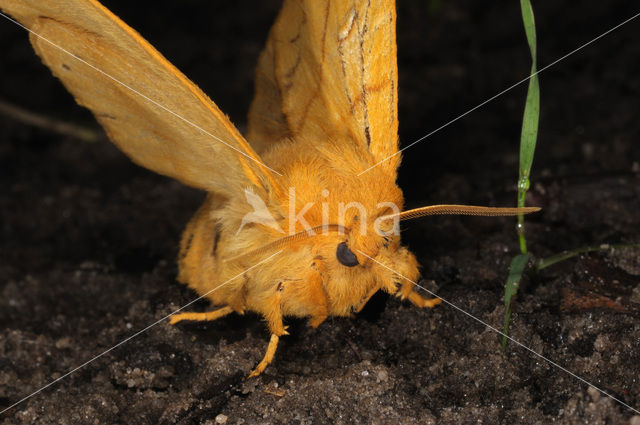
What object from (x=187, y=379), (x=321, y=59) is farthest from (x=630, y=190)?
(x=187, y=379)

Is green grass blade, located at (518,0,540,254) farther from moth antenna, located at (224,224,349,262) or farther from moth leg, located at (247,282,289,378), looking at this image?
moth leg, located at (247,282,289,378)

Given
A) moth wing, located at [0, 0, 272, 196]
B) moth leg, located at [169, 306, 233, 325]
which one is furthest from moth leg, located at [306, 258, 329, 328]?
moth leg, located at [169, 306, 233, 325]

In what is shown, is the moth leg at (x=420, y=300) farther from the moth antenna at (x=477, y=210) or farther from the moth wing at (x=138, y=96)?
the moth wing at (x=138, y=96)

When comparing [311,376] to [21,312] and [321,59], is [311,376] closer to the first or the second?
[321,59]

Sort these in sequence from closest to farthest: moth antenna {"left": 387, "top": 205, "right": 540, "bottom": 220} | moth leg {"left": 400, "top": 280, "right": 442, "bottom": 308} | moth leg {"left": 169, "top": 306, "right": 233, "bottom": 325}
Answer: moth antenna {"left": 387, "top": 205, "right": 540, "bottom": 220}
moth leg {"left": 400, "top": 280, "right": 442, "bottom": 308}
moth leg {"left": 169, "top": 306, "right": 233, "bottom": 325}

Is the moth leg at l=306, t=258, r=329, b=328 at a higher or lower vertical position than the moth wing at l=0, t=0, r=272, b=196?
lower

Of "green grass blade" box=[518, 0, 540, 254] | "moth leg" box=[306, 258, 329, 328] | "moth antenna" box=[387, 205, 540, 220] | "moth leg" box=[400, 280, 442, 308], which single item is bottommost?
"moth leg" box=[400, 280, 442, 308]

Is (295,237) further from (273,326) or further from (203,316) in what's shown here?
(203,316)

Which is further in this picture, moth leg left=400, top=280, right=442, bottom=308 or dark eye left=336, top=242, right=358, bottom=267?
moth leg left=400, top=280, right=442, bottom=308

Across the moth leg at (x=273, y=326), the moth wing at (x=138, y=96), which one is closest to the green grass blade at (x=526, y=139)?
the moth leg at (x=273, y=326)
